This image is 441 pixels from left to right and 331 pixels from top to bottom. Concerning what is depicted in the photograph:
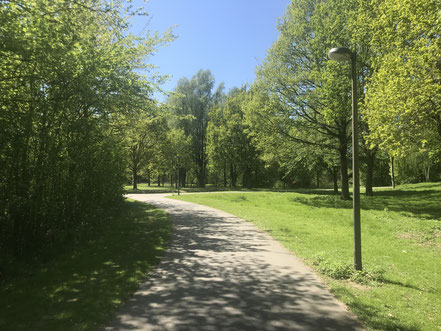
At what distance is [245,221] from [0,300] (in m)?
9.02

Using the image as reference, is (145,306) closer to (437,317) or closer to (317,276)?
(317,276)

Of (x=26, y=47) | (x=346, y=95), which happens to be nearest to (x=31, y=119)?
(x=26, y=47)

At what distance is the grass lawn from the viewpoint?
13.6 feet

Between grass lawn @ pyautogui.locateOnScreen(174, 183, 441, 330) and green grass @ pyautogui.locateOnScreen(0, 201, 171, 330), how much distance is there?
383cm

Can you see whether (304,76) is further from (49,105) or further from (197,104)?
(197,104)

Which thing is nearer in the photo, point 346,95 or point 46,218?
point 46,218

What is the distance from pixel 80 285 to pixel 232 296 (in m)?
2.94

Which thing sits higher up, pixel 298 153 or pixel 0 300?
pixel 298 153

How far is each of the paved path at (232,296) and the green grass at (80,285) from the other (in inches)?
14.4

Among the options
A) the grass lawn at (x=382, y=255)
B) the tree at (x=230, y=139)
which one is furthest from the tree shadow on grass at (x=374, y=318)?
the tree at (x=230, y=139)

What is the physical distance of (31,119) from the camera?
6.13 meters

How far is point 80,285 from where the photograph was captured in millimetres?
5129

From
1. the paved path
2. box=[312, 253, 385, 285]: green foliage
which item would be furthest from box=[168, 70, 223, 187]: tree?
box=[312, 253, 385, 285]: green foliage

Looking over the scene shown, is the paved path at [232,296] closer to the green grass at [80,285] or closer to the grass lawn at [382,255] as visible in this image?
the green grass at [80,285]
